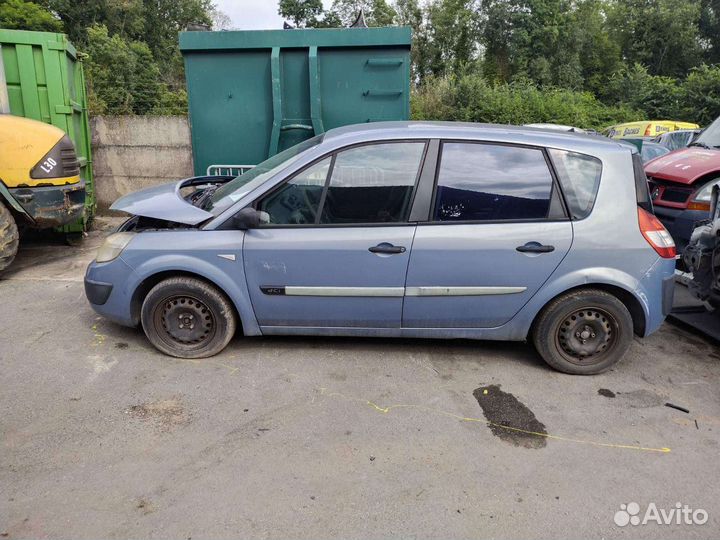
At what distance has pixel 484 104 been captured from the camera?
1466 centimetres

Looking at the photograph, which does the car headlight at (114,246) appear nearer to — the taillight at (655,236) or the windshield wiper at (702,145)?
the taillight at (655,236)

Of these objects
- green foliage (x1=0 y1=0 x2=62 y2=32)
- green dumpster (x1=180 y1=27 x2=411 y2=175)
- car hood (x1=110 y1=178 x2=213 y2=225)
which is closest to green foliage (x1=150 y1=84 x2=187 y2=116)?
green dumpster (x1=180 y1=27 x2=411 y2=175)

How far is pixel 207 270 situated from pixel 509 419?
7.40 feet

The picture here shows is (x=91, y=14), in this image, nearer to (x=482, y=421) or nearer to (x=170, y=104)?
(x=170, y=104)

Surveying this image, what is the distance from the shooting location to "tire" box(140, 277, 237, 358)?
377 cm

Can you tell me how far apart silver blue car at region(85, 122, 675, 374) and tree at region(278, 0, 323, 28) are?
44.8 m

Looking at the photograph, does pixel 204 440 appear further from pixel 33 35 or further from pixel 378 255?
pixel 33 35

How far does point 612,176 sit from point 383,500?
2628 millimetres

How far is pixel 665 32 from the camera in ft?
121

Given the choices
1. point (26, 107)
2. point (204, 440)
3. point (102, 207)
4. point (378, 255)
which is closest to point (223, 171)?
point (26, 107)

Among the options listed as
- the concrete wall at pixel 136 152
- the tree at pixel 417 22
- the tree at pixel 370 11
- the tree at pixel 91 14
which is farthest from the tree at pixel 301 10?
the concrete wall at pixel 136 152

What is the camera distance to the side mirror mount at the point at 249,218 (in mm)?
3576

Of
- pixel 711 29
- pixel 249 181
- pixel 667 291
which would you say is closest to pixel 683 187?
pixel 667 291

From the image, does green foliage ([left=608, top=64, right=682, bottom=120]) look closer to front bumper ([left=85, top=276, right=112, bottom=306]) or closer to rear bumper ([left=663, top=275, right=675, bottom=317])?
rear bumper ([left=663, top=275, right=675, bottom=317])
